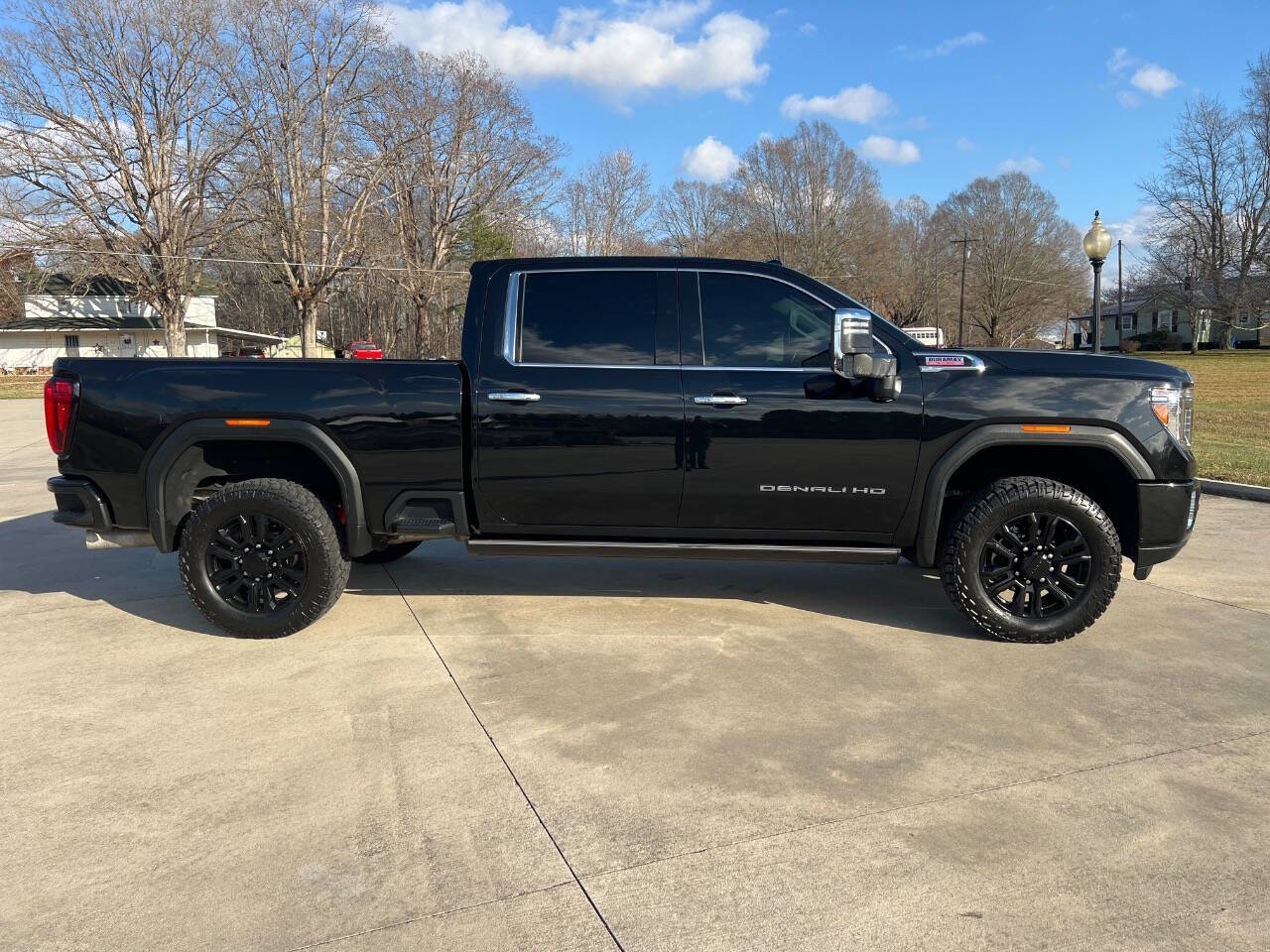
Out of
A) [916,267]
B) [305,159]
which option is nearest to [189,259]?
[305,159]

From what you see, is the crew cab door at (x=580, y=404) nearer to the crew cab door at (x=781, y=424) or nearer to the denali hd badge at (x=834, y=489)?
the crew cab door at (x=781, y=424)

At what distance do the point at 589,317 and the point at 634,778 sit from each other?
2.44m

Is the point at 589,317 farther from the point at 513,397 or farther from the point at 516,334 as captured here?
the point at 513,397

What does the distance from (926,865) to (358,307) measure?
78.8 m

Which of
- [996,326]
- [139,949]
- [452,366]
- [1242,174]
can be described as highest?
[1242,174]

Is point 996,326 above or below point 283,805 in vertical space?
above

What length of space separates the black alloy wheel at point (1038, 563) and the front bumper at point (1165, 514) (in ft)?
1.01

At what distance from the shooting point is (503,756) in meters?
3.30

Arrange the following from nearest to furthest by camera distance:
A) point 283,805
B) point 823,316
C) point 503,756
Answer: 1. point 283,805
2. point 503,756
3. point 823,316

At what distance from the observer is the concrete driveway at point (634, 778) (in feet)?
7.92

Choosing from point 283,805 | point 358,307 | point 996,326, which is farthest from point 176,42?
point 996,326

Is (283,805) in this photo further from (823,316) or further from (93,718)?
(823,316)

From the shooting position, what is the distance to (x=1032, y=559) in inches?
174

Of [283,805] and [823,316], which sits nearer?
[283,805]
